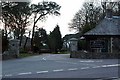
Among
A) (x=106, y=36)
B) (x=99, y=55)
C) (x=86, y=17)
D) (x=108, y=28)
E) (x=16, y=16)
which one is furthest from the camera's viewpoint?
(x=86, y=17)

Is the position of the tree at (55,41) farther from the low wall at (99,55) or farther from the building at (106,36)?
the low wall at (99,55)

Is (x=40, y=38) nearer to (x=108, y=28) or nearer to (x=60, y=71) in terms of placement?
(x=108, y=28)

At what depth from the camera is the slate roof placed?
3776 cm

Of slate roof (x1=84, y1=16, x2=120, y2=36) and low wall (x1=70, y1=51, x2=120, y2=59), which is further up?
slate roof (x1=84, y1=16, x2=120, y2=36)

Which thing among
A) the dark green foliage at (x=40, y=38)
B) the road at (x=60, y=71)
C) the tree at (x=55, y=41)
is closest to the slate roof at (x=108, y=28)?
the road at (x=60, y=71)

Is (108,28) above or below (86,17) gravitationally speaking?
below

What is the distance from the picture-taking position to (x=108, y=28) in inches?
1528

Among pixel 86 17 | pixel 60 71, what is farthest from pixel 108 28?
pixel 60 71

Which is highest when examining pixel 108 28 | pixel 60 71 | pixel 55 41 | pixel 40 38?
pixel 108 28

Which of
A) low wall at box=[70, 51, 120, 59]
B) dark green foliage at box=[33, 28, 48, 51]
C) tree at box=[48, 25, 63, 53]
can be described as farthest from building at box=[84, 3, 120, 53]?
tree at box=[48, 25, 63, 53]

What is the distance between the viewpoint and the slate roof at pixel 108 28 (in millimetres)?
37763

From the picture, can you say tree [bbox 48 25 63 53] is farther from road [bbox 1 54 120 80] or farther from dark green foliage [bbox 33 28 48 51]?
road [bbox 1 54 120 80]

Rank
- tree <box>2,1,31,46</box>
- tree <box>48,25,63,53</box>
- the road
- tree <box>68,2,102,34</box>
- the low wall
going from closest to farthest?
the road
the low wall
tree <box>2,1,31,46</box>
tree <box>68,2,102,34</box>
tree <box>48,25,63,53</box>

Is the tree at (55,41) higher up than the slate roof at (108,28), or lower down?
lower down
